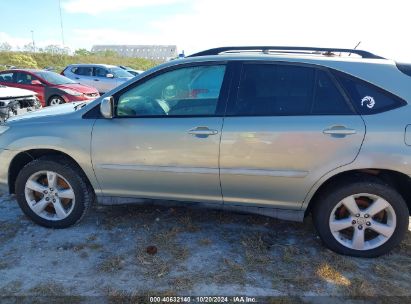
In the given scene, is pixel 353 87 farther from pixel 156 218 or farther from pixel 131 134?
pixel 156 218

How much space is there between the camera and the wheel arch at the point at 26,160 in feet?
11.6

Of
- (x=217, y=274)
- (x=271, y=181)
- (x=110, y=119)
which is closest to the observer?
(x=217, y=274)

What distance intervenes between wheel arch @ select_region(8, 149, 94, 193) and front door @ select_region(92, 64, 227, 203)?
0.29m

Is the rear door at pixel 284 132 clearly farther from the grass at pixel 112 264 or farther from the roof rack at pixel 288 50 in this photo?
the grass at pixel 112 264

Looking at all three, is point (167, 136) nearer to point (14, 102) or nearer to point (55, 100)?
point (14, 102)

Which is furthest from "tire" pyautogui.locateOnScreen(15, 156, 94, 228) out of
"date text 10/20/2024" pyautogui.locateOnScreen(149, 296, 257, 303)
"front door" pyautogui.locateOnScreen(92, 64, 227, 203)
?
"date text 10/20/2024" pyautogui.locateOnScreen(149, 296, 257, 303)

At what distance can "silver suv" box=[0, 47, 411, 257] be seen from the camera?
114 inches

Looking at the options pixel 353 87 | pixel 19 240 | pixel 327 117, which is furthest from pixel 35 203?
pixel 353 87

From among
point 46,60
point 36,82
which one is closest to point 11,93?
point 36,82

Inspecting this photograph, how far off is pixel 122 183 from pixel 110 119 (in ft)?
2.05

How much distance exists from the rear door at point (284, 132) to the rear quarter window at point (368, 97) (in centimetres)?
8

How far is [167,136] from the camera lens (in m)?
3.15

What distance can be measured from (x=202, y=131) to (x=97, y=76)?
522 inches

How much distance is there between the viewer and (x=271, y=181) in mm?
3076
